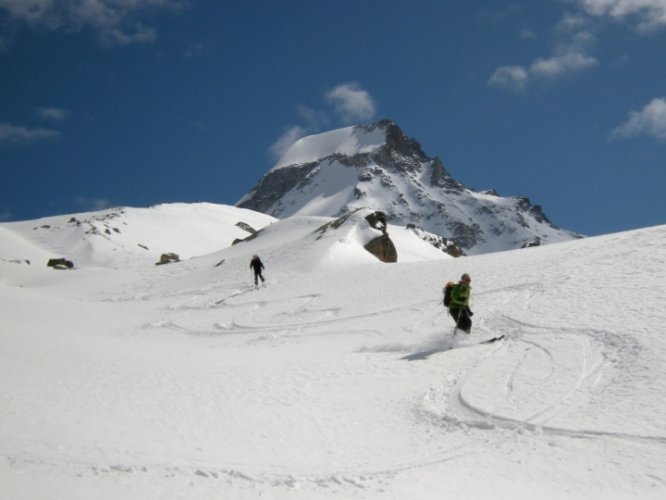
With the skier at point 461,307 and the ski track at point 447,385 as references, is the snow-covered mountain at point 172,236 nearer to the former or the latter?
the ski track at point 447,385

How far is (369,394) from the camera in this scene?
41.8 feet

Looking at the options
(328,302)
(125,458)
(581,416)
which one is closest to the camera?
(125,458)

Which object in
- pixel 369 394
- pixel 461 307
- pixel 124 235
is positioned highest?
pixel 124 235

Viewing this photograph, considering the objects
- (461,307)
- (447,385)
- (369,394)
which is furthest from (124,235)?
(447,385)

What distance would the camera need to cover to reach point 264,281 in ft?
110

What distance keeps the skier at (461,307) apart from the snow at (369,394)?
0.42 meters

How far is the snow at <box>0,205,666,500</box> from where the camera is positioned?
320 inches

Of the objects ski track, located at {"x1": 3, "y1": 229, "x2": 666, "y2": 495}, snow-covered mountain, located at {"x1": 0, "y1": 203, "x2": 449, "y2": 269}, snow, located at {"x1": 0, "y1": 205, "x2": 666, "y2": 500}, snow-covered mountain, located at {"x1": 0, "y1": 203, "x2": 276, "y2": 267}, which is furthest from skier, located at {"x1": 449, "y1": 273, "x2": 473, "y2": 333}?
snow-covered mountain, located at {"x1": 0, "y1": 203, "x2": 276, "y2": 267}

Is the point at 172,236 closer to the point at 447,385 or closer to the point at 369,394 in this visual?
the point at 369,394

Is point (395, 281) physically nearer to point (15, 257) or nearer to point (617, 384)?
point (617, 384)

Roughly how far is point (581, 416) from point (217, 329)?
53.9ft

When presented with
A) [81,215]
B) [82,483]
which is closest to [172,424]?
[82,483]

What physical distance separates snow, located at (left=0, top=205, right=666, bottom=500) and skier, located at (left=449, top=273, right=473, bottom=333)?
420 mm

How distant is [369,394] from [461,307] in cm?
503
